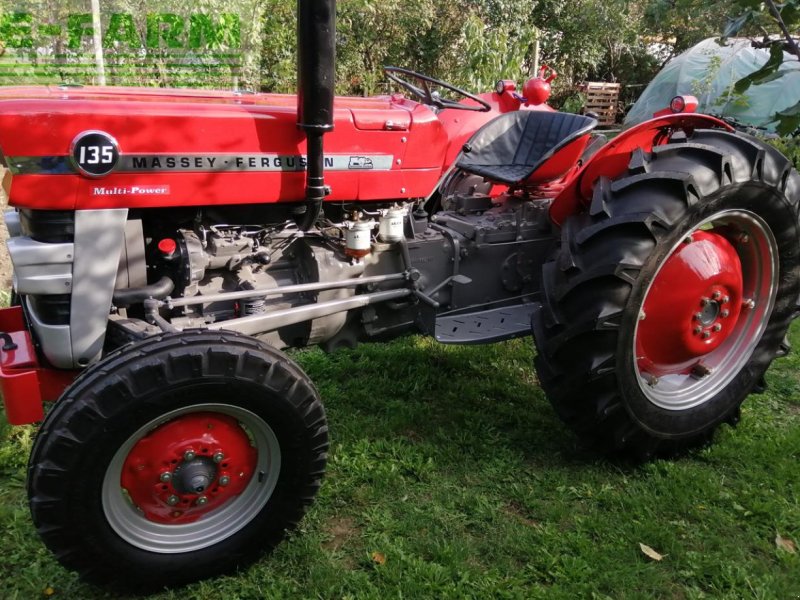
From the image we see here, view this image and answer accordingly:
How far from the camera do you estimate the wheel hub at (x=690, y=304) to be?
284 centimetres

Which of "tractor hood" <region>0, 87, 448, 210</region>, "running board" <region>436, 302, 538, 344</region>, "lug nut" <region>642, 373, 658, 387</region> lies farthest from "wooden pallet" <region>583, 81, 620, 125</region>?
"tractor hood" <region>0, 87, 448, 210</region>

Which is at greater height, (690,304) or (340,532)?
(690,304)

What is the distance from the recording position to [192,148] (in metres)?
2.28

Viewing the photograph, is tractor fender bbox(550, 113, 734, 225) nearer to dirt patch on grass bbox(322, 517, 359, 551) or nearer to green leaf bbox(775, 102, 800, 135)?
green leaf bbox(775, 102, 800, 135)

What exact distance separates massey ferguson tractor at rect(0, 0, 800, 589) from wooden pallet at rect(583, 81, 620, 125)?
11.1 metres

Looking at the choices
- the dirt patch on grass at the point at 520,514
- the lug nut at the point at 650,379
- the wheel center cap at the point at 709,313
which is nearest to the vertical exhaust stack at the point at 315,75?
→ the dirt patch on grass at the point at 520,514

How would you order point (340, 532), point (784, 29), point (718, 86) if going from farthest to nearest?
point (718, 86)
point (340, 532)
point (784, 29)

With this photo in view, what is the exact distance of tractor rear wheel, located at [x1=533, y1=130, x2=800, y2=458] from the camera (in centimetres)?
258

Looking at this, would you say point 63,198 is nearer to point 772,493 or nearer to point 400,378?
point 400,378

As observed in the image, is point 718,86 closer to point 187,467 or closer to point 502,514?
point 502,514

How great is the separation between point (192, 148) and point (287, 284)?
0.68 m

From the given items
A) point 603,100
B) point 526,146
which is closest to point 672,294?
point 526,146

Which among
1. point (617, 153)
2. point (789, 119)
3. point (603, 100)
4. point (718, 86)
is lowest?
point (603, 100)

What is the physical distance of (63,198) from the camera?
2.09 metres
